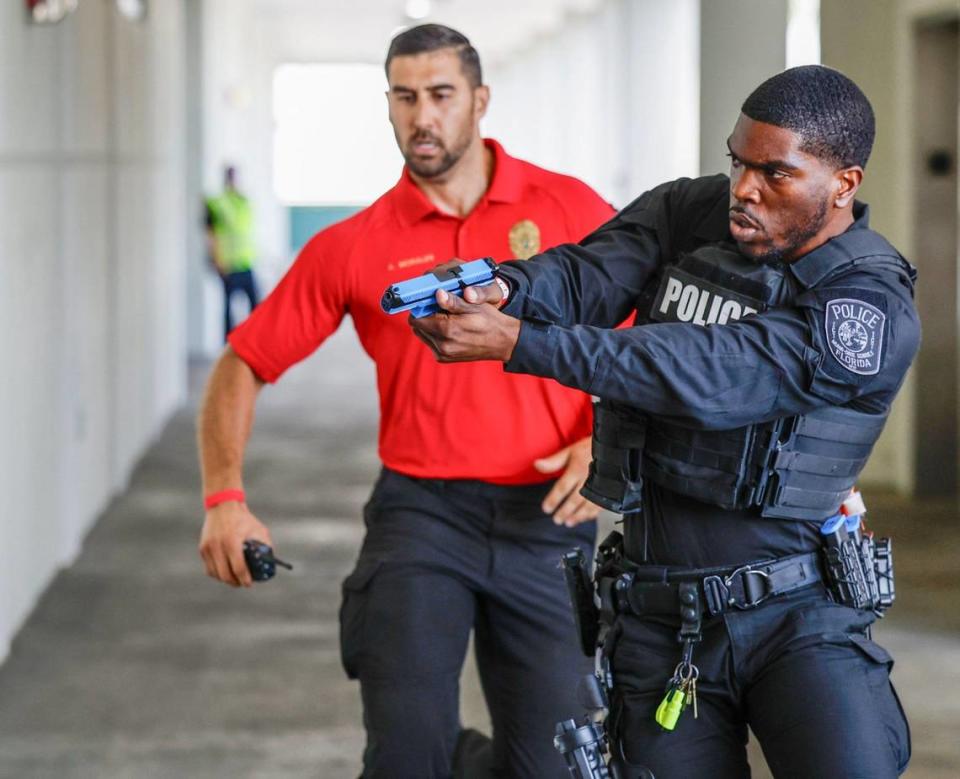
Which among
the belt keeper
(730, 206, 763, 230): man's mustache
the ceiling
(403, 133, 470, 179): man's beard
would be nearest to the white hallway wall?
(403, 133, 470, 179): man's beard

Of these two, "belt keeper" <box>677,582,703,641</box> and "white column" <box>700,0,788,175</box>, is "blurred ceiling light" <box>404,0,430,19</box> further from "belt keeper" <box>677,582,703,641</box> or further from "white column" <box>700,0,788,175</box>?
"belt keeper" <box>677,582,703,641</box>

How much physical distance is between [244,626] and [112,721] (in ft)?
3.82

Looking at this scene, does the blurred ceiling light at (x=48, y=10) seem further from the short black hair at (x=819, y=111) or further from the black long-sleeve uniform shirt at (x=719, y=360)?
the short black hair at (x=819, y=111)

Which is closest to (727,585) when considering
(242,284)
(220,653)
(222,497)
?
(222,497)

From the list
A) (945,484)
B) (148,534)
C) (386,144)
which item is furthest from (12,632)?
(386,144)

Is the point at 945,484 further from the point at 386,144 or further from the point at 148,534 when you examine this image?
the point at 386,144

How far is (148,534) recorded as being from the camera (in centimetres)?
770

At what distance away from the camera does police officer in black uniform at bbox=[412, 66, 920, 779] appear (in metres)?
2.29

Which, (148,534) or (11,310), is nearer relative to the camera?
(11,310)

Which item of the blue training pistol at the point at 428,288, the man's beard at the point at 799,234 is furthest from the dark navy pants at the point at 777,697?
the blue training pistol at the point at 428,288

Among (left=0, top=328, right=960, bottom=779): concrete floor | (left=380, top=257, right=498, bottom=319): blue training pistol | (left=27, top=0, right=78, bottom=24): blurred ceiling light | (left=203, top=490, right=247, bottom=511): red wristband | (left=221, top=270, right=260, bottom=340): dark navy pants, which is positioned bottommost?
(left=0, top=328, right=960, bottom=779): concrete floor

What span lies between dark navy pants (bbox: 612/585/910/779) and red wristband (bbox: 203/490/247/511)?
105cm

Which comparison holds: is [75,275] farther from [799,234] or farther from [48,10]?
[799,234]

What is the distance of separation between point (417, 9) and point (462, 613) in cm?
2133
